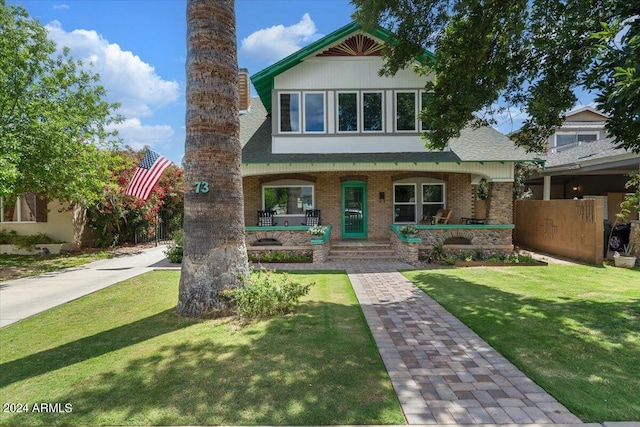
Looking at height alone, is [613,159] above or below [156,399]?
above

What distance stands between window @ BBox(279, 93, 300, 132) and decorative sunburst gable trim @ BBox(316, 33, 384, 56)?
2199 millimetres

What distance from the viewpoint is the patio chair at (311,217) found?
551 inches

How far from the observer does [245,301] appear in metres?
5.65

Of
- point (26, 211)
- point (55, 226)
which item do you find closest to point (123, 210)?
point (55, 226)

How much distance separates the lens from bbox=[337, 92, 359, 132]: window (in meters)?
13.7

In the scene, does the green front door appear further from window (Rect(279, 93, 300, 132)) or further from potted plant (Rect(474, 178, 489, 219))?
potted plant (Rect(474, 178, 489, 219))

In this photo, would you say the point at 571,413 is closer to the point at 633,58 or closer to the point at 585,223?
the point at 633,58

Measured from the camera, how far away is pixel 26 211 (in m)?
16.3

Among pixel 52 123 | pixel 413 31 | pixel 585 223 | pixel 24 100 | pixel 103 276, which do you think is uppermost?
pixel 413 31

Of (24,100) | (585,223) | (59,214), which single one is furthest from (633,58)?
(59,214)

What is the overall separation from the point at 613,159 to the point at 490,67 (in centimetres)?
931

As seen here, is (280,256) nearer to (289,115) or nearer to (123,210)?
(289,115)

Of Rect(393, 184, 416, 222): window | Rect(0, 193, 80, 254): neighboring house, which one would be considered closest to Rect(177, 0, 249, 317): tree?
Rect(393, 184, 416, 222): window

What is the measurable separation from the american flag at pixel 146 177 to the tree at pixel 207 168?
6.96 m
